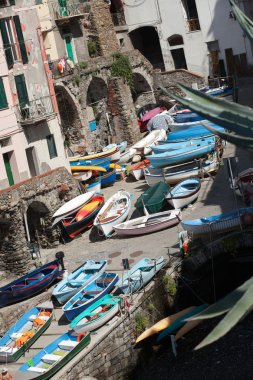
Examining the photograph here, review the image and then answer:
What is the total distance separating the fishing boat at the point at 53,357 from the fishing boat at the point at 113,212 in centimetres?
737

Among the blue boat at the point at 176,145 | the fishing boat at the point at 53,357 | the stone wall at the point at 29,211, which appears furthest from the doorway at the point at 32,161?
the fishing boat at the point at 53,357

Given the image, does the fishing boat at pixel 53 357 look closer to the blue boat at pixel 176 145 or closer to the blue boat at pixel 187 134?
the blue boat at pixel 176 145

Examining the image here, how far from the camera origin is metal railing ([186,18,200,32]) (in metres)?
50.2

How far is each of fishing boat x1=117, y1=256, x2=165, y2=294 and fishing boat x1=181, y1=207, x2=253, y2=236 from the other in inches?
56.3

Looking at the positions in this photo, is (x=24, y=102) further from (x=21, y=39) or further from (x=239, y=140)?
(x=239, y=140)

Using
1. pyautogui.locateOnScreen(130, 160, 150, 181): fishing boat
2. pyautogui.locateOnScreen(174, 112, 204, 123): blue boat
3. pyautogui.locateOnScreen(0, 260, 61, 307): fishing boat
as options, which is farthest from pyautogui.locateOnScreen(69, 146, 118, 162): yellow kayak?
pyautogui.locateOnScreen(0, 260, 61, 307): fishing boat

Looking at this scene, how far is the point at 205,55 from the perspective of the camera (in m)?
50.1

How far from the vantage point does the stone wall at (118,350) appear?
21.1 m

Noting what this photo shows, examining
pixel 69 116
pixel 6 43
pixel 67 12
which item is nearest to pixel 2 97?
pixel 6 43

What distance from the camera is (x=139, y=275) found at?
23.8 m

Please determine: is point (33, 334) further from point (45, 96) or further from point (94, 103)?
point (94, 103)

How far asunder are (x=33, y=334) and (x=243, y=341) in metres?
5.74

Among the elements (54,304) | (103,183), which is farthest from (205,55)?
(54,304)

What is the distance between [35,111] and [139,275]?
9533mm
